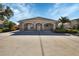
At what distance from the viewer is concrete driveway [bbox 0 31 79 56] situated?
13.4 ft

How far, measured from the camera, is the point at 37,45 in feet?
15.7

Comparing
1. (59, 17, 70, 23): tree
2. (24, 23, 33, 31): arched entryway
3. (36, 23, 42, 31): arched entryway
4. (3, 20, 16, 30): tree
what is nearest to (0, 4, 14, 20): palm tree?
(3, 20, 16, 30): tree

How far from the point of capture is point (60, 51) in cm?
417

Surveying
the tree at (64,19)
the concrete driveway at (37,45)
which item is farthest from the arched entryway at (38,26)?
the tree at (64,19)

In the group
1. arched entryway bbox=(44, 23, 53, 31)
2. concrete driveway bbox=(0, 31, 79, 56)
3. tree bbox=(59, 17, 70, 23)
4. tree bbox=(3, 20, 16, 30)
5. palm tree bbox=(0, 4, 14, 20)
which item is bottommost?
concrete driveway bbox=(0, 31, 79, 56)

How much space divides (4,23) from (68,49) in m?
2.19

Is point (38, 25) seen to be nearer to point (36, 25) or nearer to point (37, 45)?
point (36, 25)

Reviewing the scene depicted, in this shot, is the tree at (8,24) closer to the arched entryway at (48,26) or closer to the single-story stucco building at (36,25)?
the single-story stucco building at (36,25)

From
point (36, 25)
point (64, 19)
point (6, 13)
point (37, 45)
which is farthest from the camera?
point (36, 25)

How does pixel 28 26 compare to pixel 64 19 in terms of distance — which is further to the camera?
pixel 28 26

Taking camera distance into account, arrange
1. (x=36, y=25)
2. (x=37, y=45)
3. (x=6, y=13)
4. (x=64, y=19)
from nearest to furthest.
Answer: (x=37, y=45) < (x=64, y=19) < (x=6, y=13) < (x=36, y=25)

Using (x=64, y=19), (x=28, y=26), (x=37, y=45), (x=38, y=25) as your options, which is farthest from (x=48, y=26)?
(x=37, y=45)

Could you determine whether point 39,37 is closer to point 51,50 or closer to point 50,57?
point 51,50

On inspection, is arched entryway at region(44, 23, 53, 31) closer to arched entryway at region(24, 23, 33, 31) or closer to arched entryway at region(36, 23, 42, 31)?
arched entryway at region(36, 23, 42, 31)
